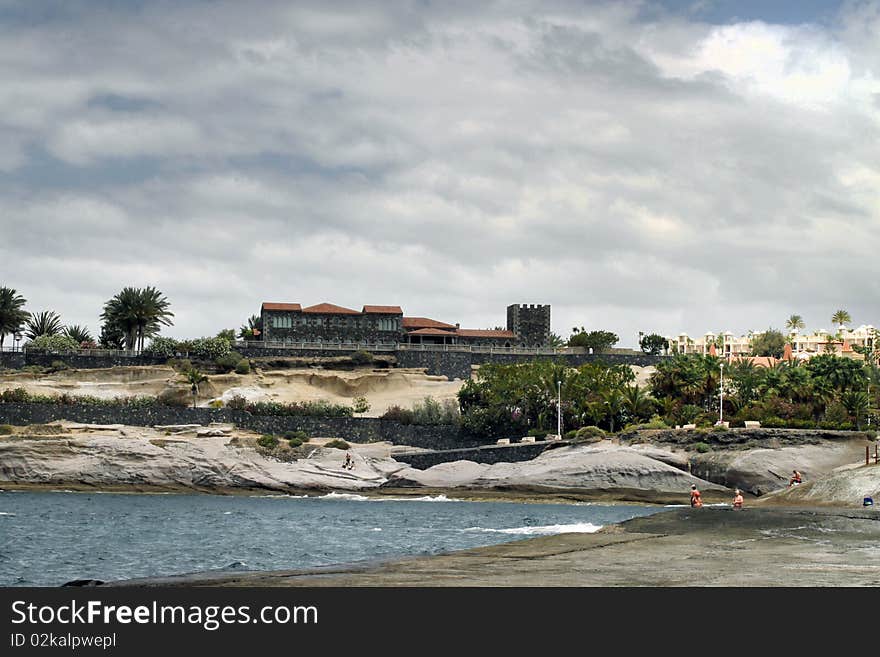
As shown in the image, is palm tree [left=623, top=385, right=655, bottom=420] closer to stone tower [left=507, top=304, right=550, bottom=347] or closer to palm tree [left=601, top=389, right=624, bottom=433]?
palm tree [left=601, top=389, right=624, bottom=433]

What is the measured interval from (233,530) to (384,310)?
80885 millimetres

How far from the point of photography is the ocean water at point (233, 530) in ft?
107

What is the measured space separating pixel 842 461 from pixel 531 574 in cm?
5690

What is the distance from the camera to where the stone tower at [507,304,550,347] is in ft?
444

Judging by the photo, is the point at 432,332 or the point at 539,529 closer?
the point at 539,529

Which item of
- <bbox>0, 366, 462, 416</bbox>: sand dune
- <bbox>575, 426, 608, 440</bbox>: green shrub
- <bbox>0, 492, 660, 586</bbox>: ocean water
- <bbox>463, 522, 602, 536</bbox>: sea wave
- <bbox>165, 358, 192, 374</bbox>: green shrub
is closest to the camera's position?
<bbox>0, 492, 660, 586</bbox>: ocean water

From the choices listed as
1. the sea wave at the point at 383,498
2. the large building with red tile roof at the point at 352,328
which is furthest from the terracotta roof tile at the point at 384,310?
the sea wave at the point at 383,498

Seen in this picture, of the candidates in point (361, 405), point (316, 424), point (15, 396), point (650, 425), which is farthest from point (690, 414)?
point (15, 396)

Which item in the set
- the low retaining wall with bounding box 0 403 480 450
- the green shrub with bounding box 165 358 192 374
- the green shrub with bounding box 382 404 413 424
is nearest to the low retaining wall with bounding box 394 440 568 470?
the low retaining wall with bounding box 0 403 480 450

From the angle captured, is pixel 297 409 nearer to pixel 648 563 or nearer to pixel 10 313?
pixel 10 313

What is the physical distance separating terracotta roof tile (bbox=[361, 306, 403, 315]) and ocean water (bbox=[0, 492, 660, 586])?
5425cm

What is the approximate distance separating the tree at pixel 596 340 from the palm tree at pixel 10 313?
6232cm

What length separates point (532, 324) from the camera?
136m
